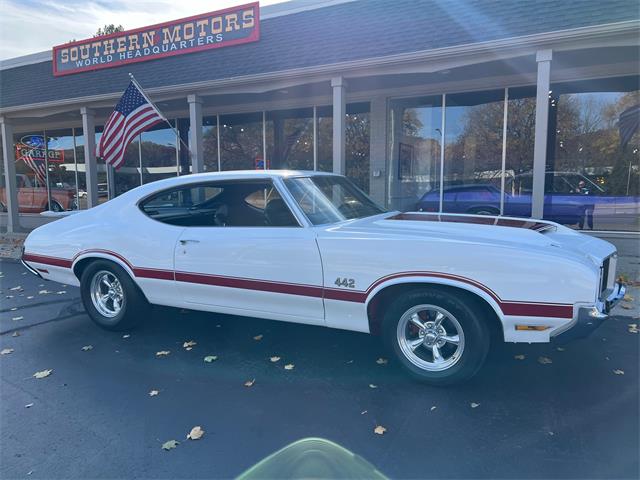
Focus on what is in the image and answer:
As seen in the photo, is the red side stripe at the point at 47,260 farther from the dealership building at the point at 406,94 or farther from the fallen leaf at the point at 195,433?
the dealership building at the point at 406,94

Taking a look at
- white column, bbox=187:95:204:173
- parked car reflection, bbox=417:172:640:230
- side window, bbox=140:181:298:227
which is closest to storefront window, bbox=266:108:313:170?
white column, bbox=187:95:204:173

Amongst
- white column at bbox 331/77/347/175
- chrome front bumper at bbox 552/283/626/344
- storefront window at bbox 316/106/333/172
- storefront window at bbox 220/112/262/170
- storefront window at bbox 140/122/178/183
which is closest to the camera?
chrome front bumper at bbox 552/283/626/344

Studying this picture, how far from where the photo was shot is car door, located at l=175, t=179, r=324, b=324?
12.3 ft

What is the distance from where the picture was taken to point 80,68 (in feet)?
39.4

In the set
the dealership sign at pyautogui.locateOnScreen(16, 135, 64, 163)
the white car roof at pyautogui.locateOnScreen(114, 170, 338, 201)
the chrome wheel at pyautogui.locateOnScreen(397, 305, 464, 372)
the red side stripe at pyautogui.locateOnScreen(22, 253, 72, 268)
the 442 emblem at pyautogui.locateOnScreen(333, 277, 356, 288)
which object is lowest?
the chrome wheel at pyautogui.locateOnScreen(397, 305, 464, 372)

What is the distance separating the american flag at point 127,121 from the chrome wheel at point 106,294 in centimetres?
463

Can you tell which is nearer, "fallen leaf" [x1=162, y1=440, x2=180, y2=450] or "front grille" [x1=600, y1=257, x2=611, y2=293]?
"fallen leaf" [x1=162, y1=440, x2=180, y2=450]

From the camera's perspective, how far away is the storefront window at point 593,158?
29.8 ft

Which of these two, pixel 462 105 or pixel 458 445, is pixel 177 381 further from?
pixel 462 105

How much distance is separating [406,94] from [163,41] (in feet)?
19.0

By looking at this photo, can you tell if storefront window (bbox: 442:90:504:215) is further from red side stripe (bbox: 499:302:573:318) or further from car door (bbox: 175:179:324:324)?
red side stripe (bbox: 499:302:573:318)

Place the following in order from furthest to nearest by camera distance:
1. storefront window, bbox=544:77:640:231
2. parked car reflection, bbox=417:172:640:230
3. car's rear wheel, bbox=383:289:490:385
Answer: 1. parked car reflection, bbox=417:172:640:230
2. storefront window, bbox=544:77:640:231
3. car's rear wheel, bbox=383:289:490:385

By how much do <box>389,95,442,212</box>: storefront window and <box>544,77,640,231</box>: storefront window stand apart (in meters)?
2.37

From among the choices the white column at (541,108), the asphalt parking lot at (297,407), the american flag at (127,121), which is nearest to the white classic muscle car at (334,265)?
the asphalt parking lot at (297,407)
